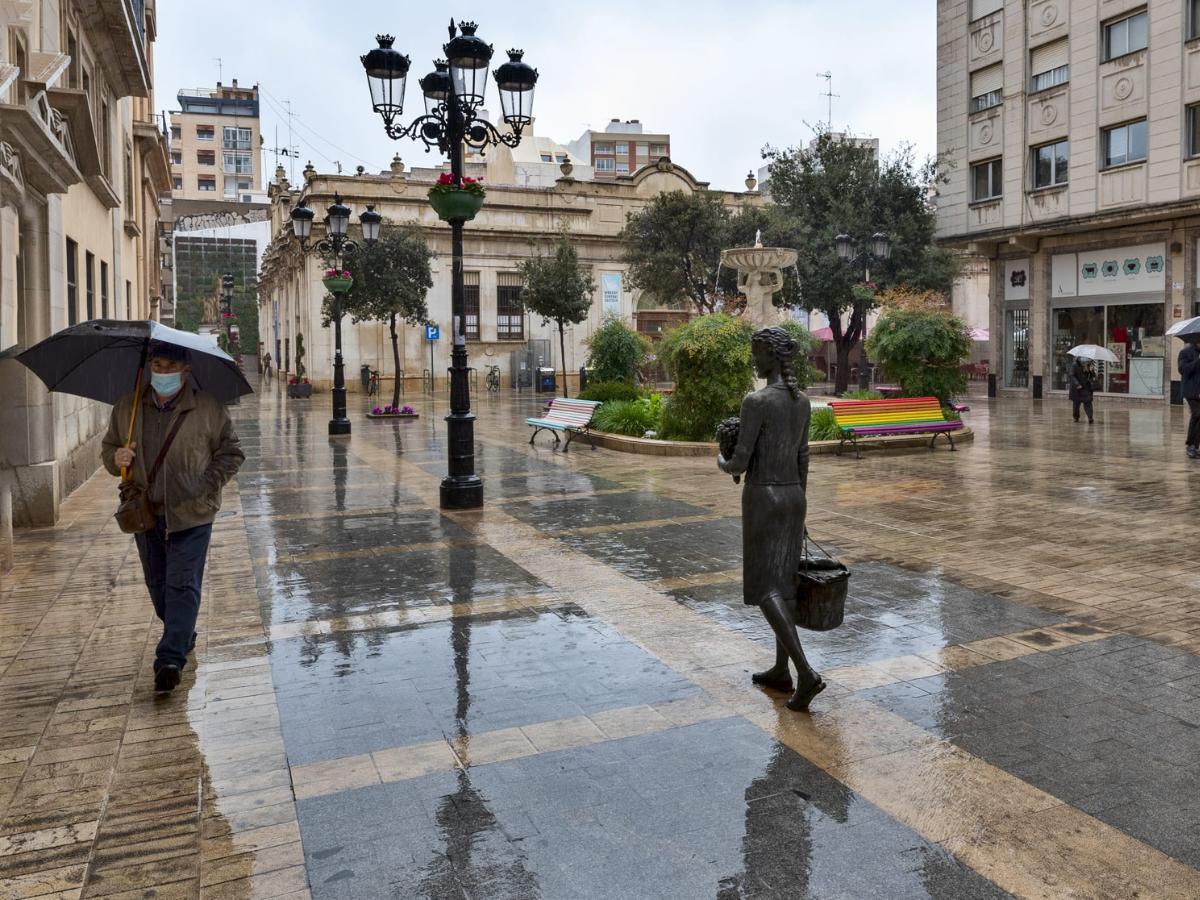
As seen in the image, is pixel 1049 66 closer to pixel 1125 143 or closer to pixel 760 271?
pixel 1125 143

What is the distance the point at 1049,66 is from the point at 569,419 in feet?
69.1

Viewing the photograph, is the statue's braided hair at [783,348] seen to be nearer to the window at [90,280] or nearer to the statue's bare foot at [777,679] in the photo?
the statue's bare foot at [777,679]

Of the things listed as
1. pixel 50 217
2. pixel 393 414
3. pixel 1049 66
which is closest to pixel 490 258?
pixel 393 414

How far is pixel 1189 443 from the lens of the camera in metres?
14.3

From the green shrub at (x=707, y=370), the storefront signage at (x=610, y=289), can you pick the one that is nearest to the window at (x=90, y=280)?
the green shrub at (x=707, y=370)

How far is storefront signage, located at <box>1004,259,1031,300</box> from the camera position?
103 ft

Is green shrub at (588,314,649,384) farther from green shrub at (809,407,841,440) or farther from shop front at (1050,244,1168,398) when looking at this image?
shop front at (1050,244,1168,398)

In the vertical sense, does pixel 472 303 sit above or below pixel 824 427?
above

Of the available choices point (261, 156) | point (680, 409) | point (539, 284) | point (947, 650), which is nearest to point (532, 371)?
point (539, 284)

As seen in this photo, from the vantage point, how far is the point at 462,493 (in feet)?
34.7

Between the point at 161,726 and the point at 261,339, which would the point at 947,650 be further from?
the point at 261,339

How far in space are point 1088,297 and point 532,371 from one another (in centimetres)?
2172

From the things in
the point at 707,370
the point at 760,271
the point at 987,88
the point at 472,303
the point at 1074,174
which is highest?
the point at 987,88

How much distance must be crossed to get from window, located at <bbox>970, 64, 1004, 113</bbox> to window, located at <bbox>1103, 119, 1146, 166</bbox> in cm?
446
